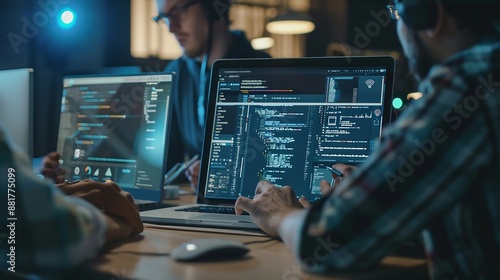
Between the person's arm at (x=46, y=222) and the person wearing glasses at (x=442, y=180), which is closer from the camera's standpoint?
the person wearing glasses at (x=442, y=180)

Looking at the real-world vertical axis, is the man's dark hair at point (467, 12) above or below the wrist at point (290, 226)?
above

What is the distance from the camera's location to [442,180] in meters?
0.78

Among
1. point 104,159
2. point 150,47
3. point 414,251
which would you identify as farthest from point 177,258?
point 150,47

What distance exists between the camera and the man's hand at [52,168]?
1.78 meters

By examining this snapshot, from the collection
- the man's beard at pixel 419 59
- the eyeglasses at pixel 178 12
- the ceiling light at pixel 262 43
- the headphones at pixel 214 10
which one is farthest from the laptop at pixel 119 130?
the ceiling light at pixel 262 43

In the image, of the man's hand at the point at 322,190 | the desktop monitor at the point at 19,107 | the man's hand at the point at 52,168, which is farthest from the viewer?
the man's hand at the point at 52,168

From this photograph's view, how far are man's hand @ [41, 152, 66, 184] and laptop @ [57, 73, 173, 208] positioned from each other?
0.04 m

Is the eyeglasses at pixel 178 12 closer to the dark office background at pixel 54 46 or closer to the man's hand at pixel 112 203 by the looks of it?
the dark office background at pixel 54 46

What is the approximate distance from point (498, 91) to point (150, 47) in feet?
13.5

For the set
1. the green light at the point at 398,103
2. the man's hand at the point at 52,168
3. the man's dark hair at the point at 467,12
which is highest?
the man's dark hair at the point at 467,12

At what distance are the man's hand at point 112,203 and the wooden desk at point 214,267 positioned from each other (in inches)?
2.0

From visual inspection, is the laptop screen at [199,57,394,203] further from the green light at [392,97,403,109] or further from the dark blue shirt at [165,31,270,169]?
the dark blue shirt at [165,31,270,169]

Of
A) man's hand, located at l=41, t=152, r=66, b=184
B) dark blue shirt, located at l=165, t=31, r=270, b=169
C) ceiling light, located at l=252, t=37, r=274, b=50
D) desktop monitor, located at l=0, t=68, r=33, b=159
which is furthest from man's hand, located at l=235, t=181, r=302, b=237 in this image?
ceiling light, located at l=252, t=37, r=274, b=50

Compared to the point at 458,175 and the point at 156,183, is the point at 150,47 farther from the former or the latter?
the point at 458,175
